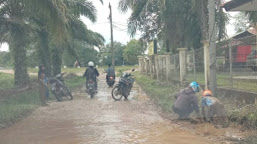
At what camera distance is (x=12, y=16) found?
36.8ft

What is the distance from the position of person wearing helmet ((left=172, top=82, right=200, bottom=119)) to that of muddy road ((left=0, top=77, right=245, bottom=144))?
0.34 m

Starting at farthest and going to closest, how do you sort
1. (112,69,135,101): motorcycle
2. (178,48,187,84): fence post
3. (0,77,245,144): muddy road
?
(178,48,187,84): fence post
(112,69,135,101): motorcycle
(0,77,245,144): muddy road

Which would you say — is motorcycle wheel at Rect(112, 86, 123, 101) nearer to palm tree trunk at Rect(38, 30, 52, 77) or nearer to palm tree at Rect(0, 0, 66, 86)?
palm tree at Rect(0, 0, 66, 86)

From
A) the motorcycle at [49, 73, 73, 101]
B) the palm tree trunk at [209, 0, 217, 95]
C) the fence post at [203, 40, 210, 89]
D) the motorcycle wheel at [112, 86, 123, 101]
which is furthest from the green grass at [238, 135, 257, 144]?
the motorcycle at [49, 73, 73, 101]

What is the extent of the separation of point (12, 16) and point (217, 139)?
914cm

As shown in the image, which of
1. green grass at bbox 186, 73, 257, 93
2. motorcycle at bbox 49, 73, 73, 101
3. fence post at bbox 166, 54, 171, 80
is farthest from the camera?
fence post at bbox 166, 54, 171, 80

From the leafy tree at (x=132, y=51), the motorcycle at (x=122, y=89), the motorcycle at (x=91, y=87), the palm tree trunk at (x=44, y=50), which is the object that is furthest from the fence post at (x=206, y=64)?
the leafy tree at (x=132, y=51)

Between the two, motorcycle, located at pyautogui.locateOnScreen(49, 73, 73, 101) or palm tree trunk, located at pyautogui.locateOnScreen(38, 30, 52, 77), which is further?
palm tree trunk, located at pyautogui.locateOnScreen(38, 30, 52, 77)

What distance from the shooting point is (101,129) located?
614 cm

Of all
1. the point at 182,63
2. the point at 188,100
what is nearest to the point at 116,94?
the point at 182,63

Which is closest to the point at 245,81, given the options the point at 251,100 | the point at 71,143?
the point at 251,100

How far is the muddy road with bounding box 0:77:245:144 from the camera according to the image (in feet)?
17.4

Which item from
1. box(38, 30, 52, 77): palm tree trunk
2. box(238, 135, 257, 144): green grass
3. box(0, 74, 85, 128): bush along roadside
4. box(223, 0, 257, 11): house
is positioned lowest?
box(238, 135, 257, 144): green grass

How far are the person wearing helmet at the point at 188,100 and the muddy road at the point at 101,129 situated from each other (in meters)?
0.34
